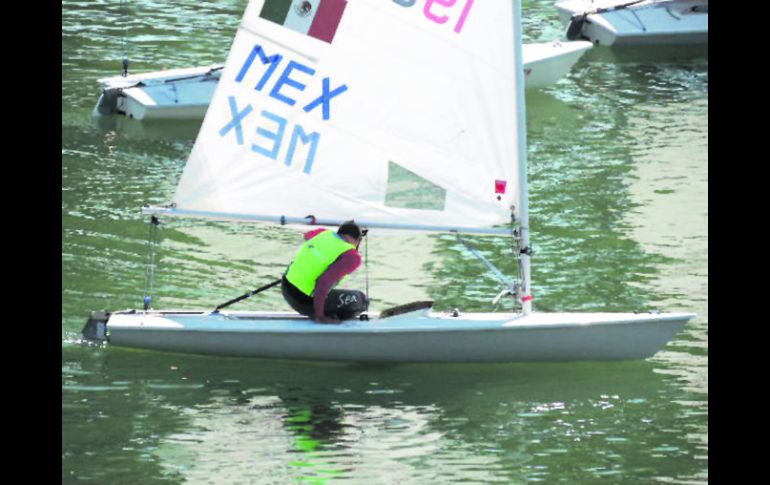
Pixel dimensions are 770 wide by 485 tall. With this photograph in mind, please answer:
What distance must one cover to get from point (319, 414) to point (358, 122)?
2716mm

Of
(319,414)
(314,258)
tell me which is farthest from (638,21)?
(319,414)

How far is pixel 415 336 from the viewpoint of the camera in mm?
15891

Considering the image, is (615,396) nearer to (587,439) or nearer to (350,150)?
(587,439)

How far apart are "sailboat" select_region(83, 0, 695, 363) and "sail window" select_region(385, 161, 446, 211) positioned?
0.5 inches

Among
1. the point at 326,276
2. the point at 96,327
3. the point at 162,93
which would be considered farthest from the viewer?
the point at 162,93

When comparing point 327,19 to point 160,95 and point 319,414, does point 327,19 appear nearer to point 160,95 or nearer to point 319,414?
point 319,414

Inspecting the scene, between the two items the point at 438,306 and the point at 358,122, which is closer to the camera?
the point at 358,122

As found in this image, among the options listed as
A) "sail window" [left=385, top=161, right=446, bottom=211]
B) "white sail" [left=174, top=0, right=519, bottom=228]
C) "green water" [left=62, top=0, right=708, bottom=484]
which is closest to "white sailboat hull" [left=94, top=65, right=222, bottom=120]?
"green water" [left=62, top=0, right=708, bottom=484]

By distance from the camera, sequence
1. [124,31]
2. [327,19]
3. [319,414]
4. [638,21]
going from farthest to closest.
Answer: [124,31] < [638,21] < [327,19] < [319,414]

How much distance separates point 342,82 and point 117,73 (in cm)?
1188

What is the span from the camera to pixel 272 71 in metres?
16.2

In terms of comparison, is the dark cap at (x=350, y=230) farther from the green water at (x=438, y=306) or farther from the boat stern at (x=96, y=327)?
the boat stern at (x=96, y=327)

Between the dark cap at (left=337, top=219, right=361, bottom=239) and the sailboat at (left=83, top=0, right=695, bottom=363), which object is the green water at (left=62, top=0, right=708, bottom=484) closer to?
the sailboat at (left=83, top=0, right=695, bottom=363)

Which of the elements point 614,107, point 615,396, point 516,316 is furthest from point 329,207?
point 614,107
